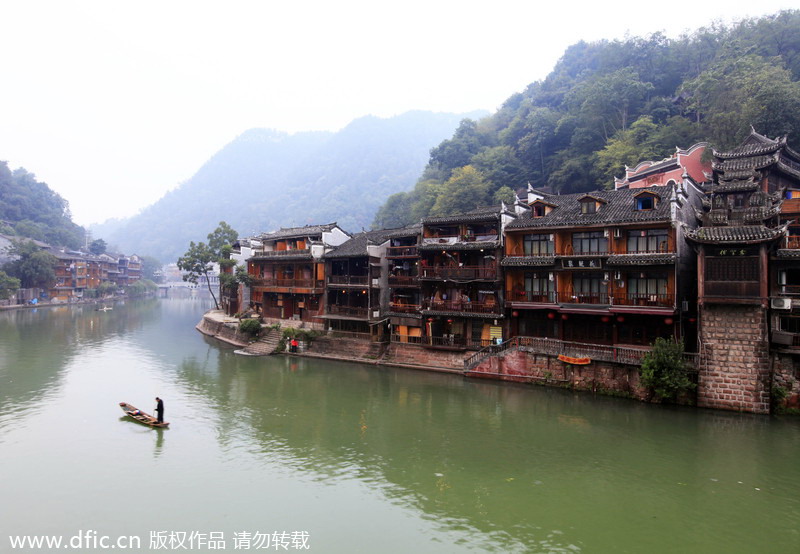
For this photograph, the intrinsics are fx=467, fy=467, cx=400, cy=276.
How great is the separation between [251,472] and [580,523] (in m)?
11.3

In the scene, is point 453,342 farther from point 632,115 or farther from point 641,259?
point 632,115

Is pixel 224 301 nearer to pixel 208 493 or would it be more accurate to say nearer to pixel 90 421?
pixel 90 421

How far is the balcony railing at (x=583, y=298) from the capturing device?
2826 cm

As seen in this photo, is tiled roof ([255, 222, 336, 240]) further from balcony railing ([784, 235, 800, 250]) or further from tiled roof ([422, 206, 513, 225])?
balcony railing ([784, 235, 800, 250])

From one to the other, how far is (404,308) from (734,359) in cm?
2127

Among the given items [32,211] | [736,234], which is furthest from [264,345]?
[32,211]

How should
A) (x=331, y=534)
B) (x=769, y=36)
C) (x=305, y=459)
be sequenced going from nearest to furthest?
(x=331, y=534)
(x=305, y=459)
(x=769, y=36)

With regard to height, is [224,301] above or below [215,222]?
below

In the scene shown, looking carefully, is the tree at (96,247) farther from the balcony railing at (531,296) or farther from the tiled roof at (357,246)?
the balcony railing at (531,296)

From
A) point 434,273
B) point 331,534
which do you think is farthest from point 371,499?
point 434,273

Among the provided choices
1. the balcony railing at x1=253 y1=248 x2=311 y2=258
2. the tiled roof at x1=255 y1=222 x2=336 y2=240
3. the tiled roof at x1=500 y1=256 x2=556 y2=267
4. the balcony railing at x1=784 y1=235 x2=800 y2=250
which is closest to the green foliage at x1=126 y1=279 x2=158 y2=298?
the balcony railing at x1=253 y1=248 x2=311 y2=258

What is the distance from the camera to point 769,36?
54.7 metres

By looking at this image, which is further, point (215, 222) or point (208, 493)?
point (215, 222)

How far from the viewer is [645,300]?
26812 mm
